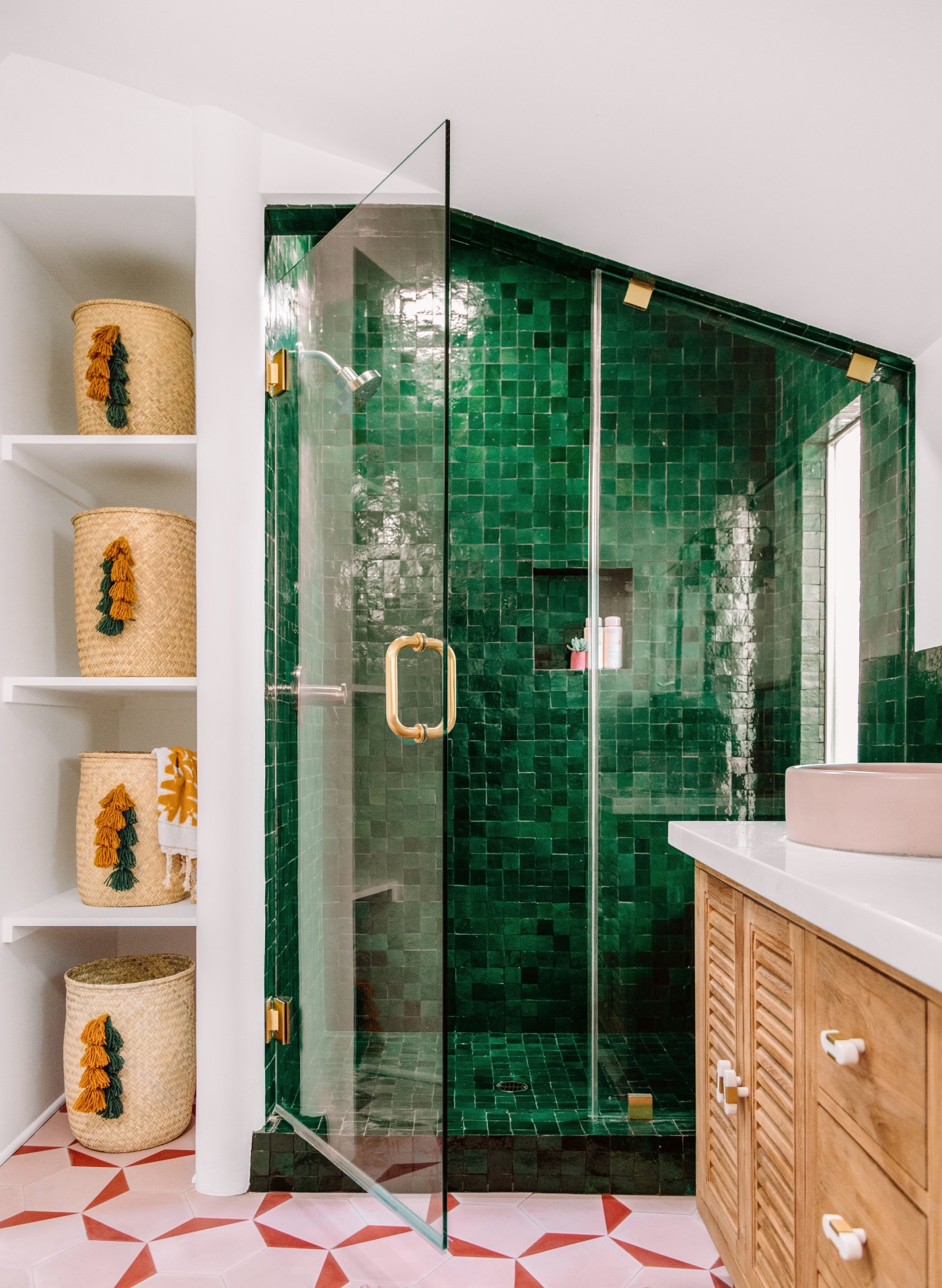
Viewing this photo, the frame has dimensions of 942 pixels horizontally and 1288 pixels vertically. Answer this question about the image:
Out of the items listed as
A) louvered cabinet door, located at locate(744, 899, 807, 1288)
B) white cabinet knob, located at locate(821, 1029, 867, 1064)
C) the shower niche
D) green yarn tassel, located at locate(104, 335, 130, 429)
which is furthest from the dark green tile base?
green yarn tassel, located at locate(104, 335, 130, 429)

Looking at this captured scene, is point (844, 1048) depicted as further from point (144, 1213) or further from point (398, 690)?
point (144, 1213)

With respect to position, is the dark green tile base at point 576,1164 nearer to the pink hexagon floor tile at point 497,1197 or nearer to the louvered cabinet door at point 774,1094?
the pink hexagon floor tile at point 497,1197

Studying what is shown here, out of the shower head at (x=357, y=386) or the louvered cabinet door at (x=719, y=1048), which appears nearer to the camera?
the louvered cabinet door at (x=719, y=1048)

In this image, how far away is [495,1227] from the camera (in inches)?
73.2

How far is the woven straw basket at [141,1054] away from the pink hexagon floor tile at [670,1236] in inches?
40.6

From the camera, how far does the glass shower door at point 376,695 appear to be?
1.67 metres

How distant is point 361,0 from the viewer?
1.64m

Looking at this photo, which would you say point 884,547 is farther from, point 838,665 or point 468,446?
point 468,446

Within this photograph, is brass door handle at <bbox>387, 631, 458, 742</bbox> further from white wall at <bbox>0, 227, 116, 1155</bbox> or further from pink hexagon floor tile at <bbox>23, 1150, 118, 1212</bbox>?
pink hexagon floor tile at <bbox>23, 1150, 118, 1212</bbox>

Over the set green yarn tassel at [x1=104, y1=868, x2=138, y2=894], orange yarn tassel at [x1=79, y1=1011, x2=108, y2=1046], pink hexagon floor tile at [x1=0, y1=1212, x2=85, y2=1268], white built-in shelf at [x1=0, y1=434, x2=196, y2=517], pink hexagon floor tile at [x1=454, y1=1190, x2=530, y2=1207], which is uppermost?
white built-in shelf at [x1=0, y1=434, x2=196, y2=517]

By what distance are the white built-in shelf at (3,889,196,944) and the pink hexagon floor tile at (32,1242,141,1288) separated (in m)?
0.60

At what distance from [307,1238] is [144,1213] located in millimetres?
356

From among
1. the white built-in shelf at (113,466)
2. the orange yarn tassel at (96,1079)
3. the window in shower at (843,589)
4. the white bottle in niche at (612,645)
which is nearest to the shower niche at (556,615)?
the white bottle in niche at (612,645)

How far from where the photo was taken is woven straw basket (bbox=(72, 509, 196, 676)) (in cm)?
214
